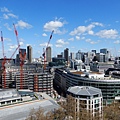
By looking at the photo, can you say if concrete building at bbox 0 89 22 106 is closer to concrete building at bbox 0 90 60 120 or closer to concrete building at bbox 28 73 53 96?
concrete building at bbox 0 90 60 120

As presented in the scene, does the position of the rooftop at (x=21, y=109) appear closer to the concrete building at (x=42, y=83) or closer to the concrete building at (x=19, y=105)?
the concrete building at (x=19, y=105)

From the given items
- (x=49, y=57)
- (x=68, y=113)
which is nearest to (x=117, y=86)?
(x=68, y=113)

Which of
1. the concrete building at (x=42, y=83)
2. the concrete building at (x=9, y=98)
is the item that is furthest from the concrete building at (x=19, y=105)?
the concrete building at (x=42, y=83)

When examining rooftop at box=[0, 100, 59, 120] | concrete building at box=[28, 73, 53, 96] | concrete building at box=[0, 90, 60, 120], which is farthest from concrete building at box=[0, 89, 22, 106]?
concrete building at box=[28, 73, 53, 96]

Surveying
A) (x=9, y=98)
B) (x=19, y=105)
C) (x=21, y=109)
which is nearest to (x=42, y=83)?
(x=9, y=98)

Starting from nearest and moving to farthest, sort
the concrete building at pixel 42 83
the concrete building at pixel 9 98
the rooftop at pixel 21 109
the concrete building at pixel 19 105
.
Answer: the rooftop at pixel 21 109, the concrete building at pixel 19 105, the concrete building at pixel 9 98, the concrete building at pixel 42 83

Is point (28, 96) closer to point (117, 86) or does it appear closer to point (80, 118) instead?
point (80, 118)

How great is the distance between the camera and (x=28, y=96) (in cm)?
3488

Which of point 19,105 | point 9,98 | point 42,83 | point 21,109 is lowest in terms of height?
point 21,109

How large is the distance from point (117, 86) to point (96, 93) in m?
15.8

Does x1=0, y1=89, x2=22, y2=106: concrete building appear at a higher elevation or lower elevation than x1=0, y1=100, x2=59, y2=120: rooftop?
higher

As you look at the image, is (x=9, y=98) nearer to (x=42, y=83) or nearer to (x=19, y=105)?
(x=19, y=105)

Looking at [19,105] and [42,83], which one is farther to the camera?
[42,83]

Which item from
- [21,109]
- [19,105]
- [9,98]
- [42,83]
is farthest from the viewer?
[42,83]
